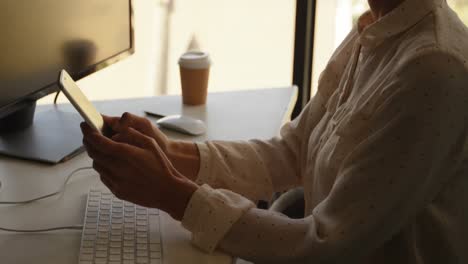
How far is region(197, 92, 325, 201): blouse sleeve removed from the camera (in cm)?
121

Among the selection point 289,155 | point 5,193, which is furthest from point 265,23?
point 5,193

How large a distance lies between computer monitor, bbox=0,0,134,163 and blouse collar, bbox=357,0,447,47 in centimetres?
63

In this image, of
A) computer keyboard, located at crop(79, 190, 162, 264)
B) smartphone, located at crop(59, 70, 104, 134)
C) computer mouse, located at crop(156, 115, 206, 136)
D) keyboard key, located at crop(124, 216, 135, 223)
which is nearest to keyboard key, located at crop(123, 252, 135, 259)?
computer keyboard, located at crop(79, 190, 162, 264)

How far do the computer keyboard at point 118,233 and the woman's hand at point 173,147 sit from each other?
0.13 m

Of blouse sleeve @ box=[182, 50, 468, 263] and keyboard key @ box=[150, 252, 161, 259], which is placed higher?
blouse sleeve @ box=[182, 50, 468, 263]

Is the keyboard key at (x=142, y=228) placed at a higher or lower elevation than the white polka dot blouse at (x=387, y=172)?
lower

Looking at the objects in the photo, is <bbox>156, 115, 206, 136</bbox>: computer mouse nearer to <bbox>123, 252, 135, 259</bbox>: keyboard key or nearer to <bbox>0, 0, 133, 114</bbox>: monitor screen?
<bbox>0, 0, 133, 114</bbox>: monitor screen

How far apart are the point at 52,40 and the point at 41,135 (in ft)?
0.69

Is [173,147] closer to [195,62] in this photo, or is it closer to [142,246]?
[142,246]

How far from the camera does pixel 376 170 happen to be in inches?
34.9

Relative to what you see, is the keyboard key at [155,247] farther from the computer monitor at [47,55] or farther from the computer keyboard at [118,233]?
the computer monitor at [47,55]

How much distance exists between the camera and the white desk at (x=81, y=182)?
0.96 m

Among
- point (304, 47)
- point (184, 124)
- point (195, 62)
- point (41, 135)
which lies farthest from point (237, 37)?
point (41, 135)

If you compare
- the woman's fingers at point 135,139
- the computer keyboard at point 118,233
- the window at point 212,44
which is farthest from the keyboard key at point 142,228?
the window at point 212,44
